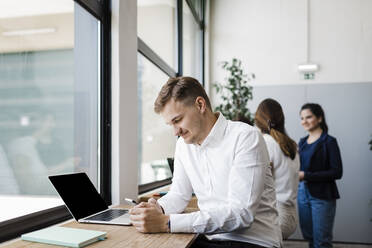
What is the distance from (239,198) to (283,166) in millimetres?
1299

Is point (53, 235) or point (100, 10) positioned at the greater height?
point (100, 10)

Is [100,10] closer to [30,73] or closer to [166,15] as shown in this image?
[30,73]

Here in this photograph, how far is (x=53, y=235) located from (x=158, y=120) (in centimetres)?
248

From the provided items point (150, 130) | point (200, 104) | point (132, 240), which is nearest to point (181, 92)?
point (200, 104)

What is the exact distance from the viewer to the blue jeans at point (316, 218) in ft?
10.5

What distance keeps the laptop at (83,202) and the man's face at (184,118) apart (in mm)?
452

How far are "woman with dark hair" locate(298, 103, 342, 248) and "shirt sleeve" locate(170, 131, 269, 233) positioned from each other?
190 centimetres

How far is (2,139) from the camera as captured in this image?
1521 mm

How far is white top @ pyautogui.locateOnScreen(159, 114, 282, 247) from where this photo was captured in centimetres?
146

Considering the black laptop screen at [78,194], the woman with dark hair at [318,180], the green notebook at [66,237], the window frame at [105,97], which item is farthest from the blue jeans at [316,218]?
the green notebook at [66,237]

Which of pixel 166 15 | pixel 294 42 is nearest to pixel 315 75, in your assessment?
pixel 294 42

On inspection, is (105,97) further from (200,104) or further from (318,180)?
(318,180)

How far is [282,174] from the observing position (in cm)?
271

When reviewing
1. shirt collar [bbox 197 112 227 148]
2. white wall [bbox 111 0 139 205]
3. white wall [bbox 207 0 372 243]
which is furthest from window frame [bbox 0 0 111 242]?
white wall [bbox 207 0 372 243]
